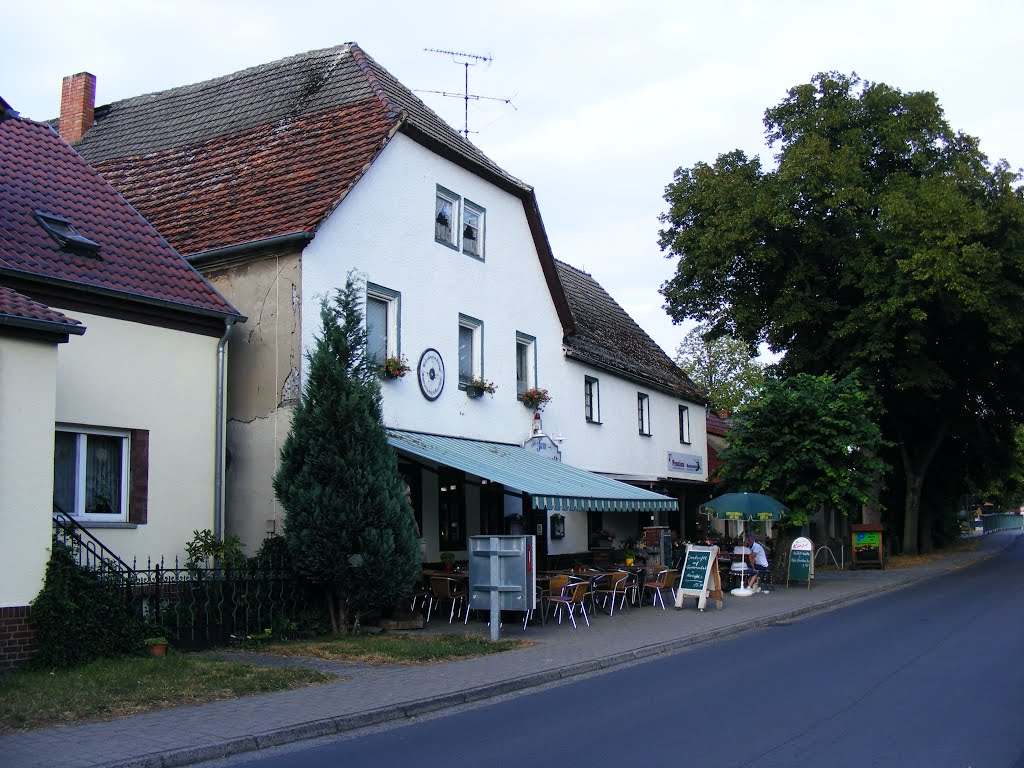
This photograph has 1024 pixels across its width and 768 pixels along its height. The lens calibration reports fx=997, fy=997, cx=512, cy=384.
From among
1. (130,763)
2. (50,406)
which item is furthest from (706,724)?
(50,406)

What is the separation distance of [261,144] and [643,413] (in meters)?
13.8

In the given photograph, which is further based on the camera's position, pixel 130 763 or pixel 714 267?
pixel 714 267

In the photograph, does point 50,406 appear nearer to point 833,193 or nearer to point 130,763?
point 130,763

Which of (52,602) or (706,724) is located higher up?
(52,602)

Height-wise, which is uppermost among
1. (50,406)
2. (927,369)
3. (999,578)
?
(927,369)

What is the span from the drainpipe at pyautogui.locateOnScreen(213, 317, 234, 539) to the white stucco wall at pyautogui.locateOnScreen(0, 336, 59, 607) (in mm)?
3803

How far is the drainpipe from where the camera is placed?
A: 14883mm

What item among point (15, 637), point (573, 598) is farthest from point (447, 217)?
point (15, 637)

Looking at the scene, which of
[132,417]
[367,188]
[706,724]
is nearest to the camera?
[706,724]

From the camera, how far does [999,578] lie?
27.9 meters

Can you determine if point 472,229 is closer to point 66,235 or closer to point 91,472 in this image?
point 66,235

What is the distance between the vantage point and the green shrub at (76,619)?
10.8 meters

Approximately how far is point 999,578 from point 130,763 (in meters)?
26.7

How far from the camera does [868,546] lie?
1276 inches
